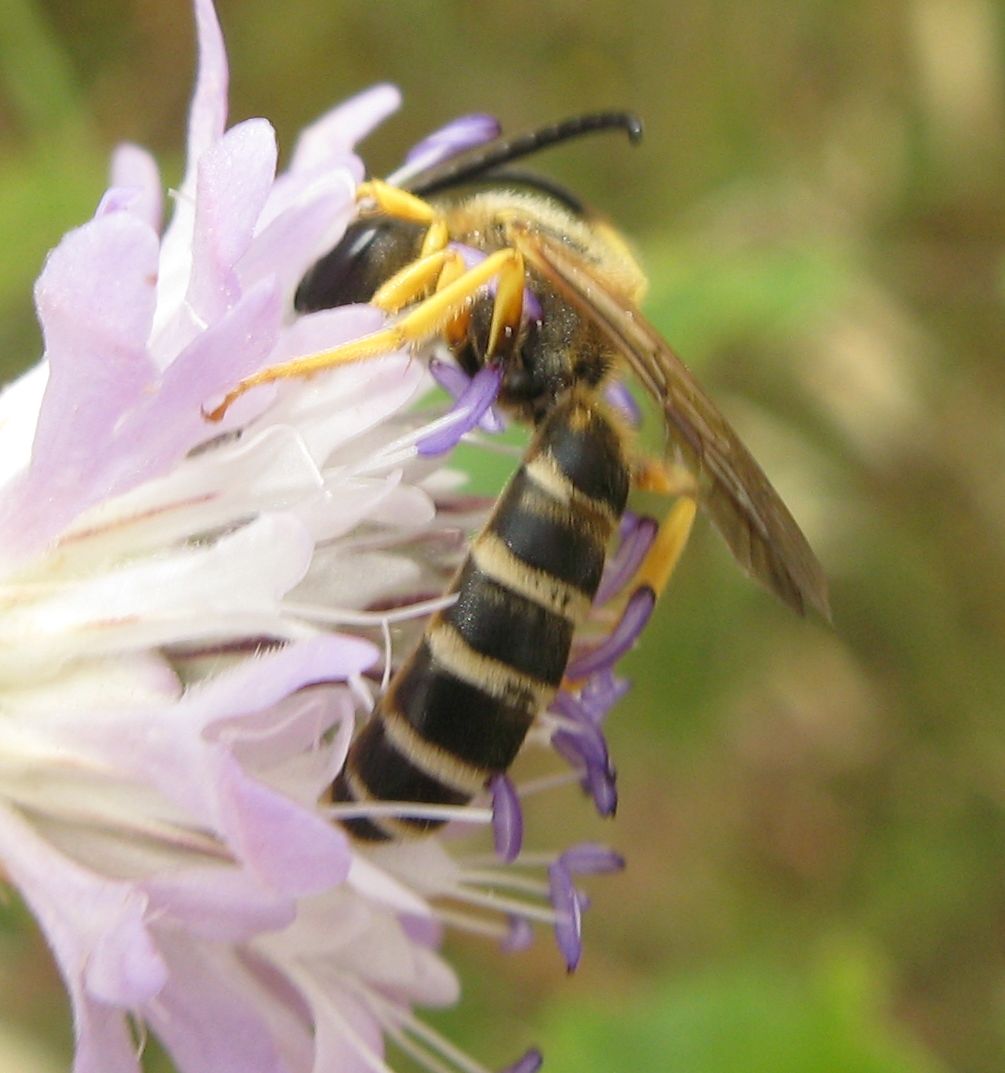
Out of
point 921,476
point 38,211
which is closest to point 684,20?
point 921,476

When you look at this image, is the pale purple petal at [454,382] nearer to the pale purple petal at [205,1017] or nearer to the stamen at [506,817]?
the stamen at [506,817]

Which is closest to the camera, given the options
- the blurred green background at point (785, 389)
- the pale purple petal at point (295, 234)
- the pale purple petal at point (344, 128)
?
the pale purple petal at point (295, 234)

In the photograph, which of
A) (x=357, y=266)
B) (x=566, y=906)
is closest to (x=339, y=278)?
(x=357, y=266)

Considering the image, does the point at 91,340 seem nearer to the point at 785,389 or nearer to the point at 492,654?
the point at 492,654

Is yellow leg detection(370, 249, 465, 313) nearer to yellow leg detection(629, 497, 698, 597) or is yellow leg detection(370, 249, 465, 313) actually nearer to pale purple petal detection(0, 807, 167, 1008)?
yellow leg detection(629, 497, 698, 597)

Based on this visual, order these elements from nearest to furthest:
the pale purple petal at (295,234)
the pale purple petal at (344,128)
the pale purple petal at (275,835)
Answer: the pale purple petal at (275,835)
the pale purple petal at (295,234)
the pale purple petal at (344,128)

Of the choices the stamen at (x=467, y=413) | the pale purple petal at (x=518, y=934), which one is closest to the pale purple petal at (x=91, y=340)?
the stamen at (x=467, y=413)

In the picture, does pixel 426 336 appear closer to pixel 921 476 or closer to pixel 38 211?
pixel 38 211
